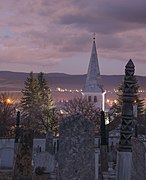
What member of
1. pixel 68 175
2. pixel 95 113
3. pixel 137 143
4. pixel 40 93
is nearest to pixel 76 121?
pixel 68 175

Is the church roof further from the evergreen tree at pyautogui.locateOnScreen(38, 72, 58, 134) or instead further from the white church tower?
the evergreen tree at pyautogui.locateOnScreen(38, 72, 58, 134)

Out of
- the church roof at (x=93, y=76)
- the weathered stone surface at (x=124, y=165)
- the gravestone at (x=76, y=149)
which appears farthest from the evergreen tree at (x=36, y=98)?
the weathered stone surface at (x=124, y=165)

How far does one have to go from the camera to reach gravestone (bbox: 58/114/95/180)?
33.0ft

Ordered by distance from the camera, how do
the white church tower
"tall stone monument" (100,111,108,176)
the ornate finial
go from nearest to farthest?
1. the ornate finial
2. "tall stone monument" (100,111,108,176)
3. the white church tower

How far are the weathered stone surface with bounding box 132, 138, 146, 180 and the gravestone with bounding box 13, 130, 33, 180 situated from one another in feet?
10.2

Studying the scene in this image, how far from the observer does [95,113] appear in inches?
2163

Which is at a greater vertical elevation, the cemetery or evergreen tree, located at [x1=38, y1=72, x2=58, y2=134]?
evergreen tree, located at [x1=38, y1=72, x2=58, y2=134]

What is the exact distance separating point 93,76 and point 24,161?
7546 cm

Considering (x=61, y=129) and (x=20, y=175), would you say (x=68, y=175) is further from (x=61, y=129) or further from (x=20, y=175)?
(x=20, y=175)

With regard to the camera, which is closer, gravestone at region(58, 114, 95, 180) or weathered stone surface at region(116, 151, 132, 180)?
weathered stone surface at region(116, 151, 132, 180)

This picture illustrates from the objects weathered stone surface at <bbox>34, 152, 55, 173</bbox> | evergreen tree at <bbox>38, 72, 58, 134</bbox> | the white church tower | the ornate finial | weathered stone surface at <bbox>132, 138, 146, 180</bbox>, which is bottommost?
weathered stone surface at <bbox>34, 152, 55, 173</bbox>

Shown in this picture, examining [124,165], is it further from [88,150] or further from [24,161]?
[24,161]

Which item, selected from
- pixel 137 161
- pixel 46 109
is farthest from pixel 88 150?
pixel 46 109

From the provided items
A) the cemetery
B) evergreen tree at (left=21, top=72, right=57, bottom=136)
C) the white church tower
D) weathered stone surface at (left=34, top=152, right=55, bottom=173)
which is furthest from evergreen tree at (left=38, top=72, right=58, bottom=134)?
the cemetery
